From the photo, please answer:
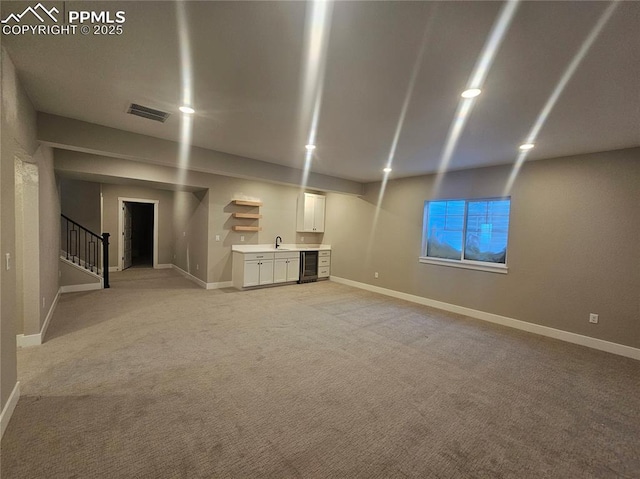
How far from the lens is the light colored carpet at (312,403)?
174 centimetres

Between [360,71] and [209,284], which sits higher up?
[360,71]

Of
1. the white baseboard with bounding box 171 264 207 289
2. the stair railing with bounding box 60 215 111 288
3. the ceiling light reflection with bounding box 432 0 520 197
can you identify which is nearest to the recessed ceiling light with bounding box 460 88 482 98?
the ceiling light reflection with bounding box 432 0 520 197

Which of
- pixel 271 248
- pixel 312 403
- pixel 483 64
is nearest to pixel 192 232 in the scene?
pixel 271 248

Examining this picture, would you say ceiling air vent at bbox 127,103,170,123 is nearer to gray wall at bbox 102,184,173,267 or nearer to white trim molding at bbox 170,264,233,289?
white trim molding at bbox 170,264,233,289

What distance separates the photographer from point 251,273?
6113 mm

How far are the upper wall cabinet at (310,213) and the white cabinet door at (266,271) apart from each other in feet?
4.76

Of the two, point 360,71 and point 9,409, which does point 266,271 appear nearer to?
point 9,409

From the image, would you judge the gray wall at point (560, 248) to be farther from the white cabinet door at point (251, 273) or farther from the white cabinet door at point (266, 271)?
the white cabinet door at point (251, 273)

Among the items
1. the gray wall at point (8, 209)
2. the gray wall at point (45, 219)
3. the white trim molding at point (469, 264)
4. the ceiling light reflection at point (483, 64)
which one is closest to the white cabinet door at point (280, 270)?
the white trim molding at point (469, 264)

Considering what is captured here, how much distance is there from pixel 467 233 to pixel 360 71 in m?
4.00

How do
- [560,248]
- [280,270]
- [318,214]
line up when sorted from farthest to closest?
[318,214] < [280,270] < [560,248]

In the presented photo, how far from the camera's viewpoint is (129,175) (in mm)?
5090

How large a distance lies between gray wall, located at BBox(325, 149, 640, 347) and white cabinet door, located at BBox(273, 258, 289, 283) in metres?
2.79

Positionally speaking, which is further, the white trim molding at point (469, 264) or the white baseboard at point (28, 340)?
the white trim molding at point (469, 264)
